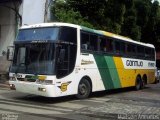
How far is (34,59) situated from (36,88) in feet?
3.73

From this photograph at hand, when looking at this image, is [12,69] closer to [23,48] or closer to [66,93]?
[23,48]

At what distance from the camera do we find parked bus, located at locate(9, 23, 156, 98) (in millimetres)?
14156

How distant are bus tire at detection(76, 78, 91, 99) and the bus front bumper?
217cm

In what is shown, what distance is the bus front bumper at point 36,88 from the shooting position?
13898 mm

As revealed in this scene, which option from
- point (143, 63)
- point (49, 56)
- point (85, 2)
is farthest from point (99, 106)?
point (85, 2)

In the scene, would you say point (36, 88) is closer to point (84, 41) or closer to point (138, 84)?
point (84, 41)

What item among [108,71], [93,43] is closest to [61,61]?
[93,43]

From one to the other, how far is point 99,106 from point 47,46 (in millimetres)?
2977

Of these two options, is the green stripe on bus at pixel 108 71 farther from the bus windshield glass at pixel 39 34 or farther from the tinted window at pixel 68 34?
the bus windshield glass at pixel 39 34

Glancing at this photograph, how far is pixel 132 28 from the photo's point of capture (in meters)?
34.8

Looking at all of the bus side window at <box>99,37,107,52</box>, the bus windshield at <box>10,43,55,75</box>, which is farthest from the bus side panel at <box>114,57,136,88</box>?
the bus windshield at <box>10,43,55,75</box>

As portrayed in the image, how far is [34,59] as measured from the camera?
14.5 metres

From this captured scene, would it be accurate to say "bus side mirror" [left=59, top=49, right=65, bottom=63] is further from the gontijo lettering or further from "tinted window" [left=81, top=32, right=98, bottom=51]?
the gontijo lettering

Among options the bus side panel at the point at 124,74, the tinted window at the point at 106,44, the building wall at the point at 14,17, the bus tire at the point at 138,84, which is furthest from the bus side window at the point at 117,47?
the building wall at the point at 14,17
